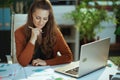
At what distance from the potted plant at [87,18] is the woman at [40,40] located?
4.97 ft

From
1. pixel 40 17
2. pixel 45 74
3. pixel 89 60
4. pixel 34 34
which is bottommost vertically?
pixel 45 74

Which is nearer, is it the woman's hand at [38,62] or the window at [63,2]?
the woman's hand at [38,62]

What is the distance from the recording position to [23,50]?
2240 mm

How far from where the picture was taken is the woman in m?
2.21

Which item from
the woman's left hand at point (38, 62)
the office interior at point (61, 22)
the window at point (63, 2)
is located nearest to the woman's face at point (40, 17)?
the woman's left hand at point (38, 62)

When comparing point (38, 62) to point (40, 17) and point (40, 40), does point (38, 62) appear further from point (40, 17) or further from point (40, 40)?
point (40, 17)

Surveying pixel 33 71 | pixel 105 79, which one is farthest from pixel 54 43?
pixel 105 79

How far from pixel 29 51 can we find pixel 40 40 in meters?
0.16

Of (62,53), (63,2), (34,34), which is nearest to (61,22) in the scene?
(63,2)

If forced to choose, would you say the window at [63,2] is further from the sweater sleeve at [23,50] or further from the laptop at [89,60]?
the laptop at [89,60]

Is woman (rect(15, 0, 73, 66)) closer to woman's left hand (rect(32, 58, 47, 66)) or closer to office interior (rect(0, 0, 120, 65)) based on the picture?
woman's left hand (rect(32, 58, 47, 66))

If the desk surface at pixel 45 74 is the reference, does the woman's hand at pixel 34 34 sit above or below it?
above

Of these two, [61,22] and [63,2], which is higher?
[63,2]

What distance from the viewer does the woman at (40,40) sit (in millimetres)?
2209
